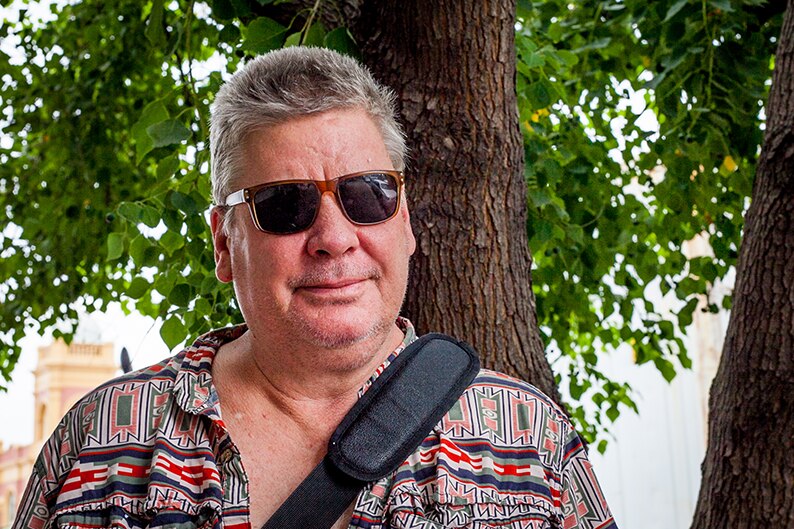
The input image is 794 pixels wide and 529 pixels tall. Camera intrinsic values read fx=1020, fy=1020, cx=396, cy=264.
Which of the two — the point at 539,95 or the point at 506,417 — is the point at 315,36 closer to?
the point at 539,95

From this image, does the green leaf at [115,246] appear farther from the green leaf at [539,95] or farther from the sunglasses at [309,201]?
the green leaf at [539,95]

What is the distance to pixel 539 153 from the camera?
3342 mm

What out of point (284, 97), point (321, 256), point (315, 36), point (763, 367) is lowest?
point (763, 367)

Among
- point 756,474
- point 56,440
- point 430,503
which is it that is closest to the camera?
point 430,503

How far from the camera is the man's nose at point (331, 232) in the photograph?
1.64 m

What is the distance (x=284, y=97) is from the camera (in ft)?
5.58

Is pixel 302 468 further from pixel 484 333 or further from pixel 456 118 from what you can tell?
pixel 456 118

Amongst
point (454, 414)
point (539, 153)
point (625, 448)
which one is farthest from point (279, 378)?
point (625, 448)

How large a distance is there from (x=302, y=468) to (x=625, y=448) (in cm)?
907

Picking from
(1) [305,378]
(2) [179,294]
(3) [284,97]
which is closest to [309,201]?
(3) [284,97]

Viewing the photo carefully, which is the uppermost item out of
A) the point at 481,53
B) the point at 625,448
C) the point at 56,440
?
the point at 481,53

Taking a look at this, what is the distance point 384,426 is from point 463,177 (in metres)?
0.91

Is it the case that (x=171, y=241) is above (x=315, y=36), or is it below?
below

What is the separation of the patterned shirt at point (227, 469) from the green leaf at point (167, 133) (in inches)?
34.3
